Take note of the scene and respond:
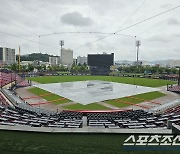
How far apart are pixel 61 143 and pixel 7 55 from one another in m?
180

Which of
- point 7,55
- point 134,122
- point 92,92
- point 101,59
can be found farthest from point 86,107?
point 7,55

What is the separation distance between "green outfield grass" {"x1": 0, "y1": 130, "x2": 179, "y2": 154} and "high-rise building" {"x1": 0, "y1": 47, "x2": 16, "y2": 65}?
166840 mm

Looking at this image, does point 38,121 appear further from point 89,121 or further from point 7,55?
point 7,55

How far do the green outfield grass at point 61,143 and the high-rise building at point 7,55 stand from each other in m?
167

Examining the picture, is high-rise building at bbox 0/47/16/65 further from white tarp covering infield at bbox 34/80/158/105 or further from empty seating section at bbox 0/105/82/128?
empty seating section at bbox 0/105/82/128

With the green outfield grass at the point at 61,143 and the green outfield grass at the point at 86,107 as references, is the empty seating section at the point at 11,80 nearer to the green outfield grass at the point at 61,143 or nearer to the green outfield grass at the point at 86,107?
the green outfield grass at the point at 86,107

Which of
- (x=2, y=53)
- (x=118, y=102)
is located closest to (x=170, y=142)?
(x=118, y=102)

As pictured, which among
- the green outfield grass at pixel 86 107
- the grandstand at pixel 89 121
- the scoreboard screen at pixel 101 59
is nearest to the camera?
the grandstand at pixel 89 121

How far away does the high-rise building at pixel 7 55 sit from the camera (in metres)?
161

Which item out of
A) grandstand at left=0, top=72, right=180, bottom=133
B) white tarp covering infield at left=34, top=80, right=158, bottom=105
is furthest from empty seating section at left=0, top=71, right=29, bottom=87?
grandstand at left=0, top=72, right=180, bottom=133

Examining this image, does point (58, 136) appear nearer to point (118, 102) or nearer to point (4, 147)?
point (4, 147)

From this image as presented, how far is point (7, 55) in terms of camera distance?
551 feet

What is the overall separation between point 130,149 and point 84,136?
6.14 feet

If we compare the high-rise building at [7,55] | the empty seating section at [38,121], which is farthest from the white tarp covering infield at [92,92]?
the high-rise building at [7,55]
